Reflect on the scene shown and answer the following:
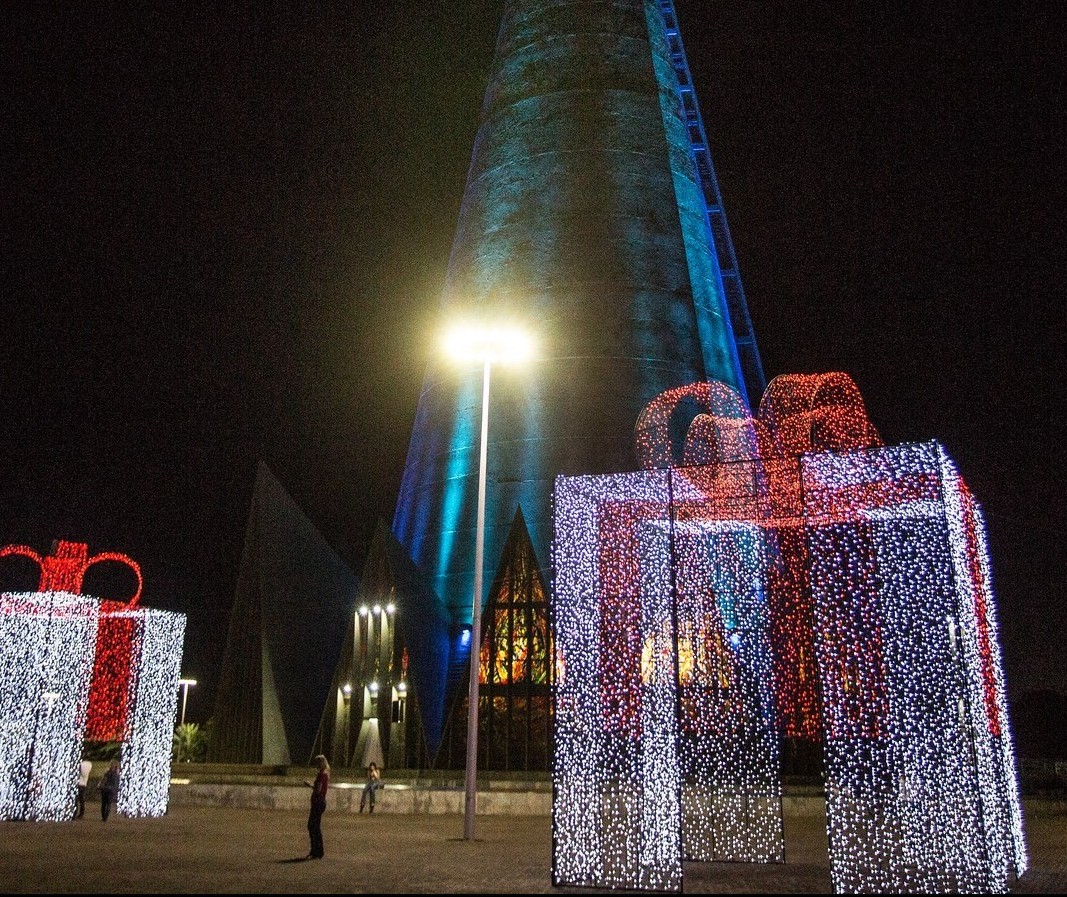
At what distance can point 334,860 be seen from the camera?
1384cm

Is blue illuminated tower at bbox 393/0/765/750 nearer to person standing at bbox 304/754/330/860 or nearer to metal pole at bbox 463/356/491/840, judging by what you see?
metal pole at bbox 463/356/491/840

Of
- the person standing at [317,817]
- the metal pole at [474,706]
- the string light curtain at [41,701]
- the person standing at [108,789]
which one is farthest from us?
the person standing at [108,789]

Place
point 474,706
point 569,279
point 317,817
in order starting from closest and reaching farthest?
point 317,817, point 474,706, point 569,279

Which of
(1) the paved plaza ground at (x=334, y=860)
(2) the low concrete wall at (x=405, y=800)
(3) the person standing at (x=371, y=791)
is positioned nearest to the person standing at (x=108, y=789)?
(1) the paved plaza ground at (x=334, y=860)

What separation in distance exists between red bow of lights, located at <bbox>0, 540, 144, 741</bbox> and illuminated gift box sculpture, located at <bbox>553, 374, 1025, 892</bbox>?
1435 centimetres

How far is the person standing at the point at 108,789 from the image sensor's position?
69.7 feet

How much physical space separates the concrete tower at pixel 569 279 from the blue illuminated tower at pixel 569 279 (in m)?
0.06

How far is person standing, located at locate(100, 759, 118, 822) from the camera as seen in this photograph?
2125 centimetres

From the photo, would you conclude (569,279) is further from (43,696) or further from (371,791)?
(43,696)

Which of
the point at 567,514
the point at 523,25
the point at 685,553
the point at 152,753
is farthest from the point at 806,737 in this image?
the point at 523,25

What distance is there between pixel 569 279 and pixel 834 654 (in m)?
27.9

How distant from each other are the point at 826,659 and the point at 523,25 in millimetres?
39042

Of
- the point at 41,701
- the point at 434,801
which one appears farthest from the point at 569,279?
the point at 41,701

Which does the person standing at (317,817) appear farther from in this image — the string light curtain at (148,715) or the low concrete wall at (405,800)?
the string light curtain at (148,715)
